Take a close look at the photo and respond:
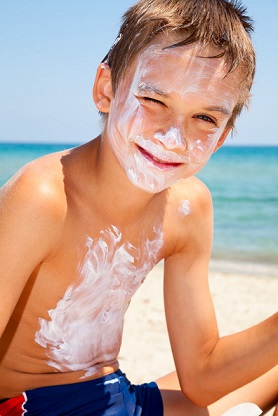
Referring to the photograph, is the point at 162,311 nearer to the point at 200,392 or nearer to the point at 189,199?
the point at 200,392

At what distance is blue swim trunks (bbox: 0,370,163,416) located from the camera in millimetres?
1916

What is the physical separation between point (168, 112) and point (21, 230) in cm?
55

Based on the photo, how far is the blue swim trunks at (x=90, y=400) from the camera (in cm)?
192

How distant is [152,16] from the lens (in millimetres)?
1890

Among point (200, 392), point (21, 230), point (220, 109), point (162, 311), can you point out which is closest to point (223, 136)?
point (220, 109)

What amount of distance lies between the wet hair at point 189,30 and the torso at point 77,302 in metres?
0.44

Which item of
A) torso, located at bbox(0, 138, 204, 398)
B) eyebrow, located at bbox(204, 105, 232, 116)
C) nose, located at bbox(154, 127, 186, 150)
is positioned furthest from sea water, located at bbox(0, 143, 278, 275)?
Answer: nose, located at bbox(154, 127, 186, 150)

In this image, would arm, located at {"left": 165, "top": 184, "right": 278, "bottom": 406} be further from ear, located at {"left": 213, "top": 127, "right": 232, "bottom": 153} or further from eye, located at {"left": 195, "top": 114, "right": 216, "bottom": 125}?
eye, located at {"left": 195, "top": 114, "right": 216, "bottom": 125}

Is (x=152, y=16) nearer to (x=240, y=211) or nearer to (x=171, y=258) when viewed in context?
(x=171, y=258)

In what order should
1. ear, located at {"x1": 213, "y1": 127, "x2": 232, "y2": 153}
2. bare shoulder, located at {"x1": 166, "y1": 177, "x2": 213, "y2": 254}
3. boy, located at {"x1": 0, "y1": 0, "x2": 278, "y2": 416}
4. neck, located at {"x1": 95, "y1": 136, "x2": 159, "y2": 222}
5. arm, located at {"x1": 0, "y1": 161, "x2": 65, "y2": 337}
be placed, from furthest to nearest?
bare shoulder, located at {"x1": 166, "y1": 177, "x2": 213, "y2": 254} < ear, located at {"x1": 213, "y1": 127, "x2": 232, "y2": 153} < neck, located at {"x1": 95, "y1": 136, "x2": 159, "y2": 222} < boy, located at {"x1": 0, "y1": 0, "x2": 278, "y2": 416} < arm, located at {"x1": 0, "y1": 161, "x2": 65, "y2": 337}

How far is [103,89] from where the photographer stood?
203 centimetres

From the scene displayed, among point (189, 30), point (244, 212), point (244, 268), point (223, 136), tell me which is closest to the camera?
point (189, 30)

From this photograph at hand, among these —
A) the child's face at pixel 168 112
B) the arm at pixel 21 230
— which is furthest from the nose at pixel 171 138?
the arm at pixel 21 230

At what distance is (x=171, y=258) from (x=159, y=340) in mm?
1896
